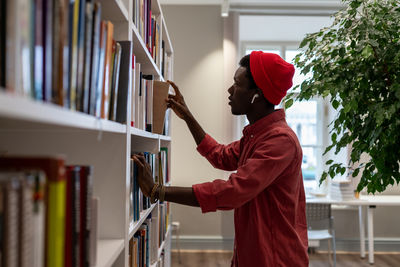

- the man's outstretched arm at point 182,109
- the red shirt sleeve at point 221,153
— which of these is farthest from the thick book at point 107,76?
the red shirt sleeve at point 221,153

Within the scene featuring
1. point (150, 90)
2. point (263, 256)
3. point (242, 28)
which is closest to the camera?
point (263, 256)

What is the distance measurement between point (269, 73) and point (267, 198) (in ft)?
1.68

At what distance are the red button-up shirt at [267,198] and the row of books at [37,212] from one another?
64cm

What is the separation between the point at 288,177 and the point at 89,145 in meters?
0.79

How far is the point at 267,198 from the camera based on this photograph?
1370 mm

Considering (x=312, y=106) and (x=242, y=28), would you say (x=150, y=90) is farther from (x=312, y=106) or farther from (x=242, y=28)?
(x=312, y=106)

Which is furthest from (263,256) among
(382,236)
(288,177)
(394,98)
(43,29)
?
(382,236)

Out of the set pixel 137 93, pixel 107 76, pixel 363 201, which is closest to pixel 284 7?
pixel 363 201

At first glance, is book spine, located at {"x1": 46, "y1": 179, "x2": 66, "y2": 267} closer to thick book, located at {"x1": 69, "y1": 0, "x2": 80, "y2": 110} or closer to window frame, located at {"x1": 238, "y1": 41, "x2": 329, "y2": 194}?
thick book, located at {"x1": 69, "y1": 0, "x2": 80, "y2": 110}

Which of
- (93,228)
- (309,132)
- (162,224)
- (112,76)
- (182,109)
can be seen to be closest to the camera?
(93,228)

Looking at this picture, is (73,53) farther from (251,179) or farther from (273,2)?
(273,2)

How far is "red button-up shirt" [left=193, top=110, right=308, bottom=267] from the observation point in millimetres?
1214

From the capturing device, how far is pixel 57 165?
0.49 meters

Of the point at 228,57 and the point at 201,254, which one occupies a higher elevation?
the point at 228,57
